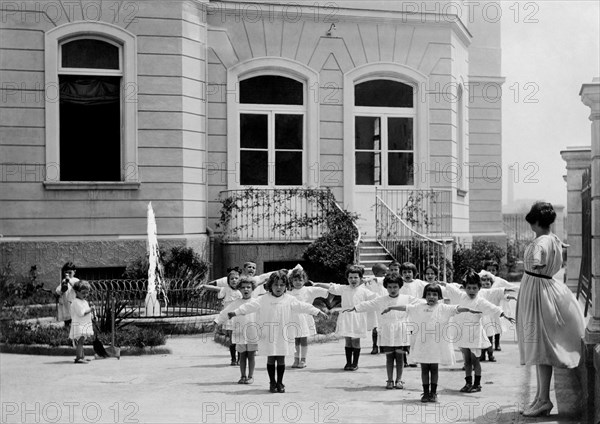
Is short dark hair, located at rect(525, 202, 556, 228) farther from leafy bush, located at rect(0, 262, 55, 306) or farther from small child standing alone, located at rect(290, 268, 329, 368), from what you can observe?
leafy bush, located at rect(0, 262, 55, 306)

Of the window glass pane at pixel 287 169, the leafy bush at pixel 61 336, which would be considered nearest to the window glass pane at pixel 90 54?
the window glass pane at pixel 287 169

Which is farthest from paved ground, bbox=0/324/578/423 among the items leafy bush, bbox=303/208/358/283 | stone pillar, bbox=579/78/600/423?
leafy bush, bbox=303/208/358/283

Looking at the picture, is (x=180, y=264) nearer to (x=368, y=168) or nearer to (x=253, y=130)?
(x=253, y=130)

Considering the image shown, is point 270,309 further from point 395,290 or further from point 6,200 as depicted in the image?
point 6,200

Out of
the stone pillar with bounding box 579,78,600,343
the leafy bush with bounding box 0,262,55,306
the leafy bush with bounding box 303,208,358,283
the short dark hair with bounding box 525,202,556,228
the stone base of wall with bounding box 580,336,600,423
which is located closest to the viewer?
the stone base of wall with bounding box 580,336,600,423

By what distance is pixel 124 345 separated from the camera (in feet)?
44.4

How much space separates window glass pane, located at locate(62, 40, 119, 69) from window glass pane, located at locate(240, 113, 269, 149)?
312cm

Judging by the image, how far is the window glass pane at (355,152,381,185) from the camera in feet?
72.2

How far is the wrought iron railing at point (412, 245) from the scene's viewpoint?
784 inches

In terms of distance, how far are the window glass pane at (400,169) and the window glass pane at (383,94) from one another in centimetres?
118

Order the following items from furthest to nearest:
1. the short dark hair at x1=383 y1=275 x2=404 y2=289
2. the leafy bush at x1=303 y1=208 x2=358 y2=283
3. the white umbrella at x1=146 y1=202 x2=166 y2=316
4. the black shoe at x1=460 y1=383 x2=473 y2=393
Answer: the leafy bush at x1=303 y1=208 x2=358 y2=283 → the white umbrella at x1=146 y1=202 x2=166 y2=316 → the short dark hair at x1=383 y1=275 x2=404 y2=289 → the black shoe at x1=460 y1=383 x2=473 y2=393

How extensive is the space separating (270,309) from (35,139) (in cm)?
992

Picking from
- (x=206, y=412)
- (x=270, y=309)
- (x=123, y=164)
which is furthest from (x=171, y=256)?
(x=206, y=412)

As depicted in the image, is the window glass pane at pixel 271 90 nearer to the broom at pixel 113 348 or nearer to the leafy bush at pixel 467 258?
the leafy bush at pixel 467 258
